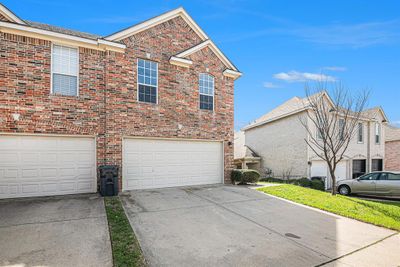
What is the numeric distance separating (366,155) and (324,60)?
1302cm

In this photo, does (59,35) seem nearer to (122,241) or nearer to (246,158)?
(122,241)

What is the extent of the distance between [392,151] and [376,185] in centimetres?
1556

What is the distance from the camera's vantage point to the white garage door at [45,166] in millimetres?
7805

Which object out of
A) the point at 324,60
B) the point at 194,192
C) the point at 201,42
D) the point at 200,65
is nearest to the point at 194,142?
the point at 194,192

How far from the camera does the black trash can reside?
8.29 metres

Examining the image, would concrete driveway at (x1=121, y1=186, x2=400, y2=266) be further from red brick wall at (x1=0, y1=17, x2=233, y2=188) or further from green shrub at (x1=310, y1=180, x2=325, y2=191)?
green shrub at (x1=310, y1=180, x2=325, y2=191)

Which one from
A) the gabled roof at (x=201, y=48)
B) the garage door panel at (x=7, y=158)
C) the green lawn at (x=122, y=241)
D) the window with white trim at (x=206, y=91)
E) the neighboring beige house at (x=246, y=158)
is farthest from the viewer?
the neighboring beige house at (x=246, y=158)

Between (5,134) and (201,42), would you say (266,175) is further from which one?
(5,134)

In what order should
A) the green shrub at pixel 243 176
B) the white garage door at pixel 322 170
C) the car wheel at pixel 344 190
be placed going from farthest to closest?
the white garage door at pixel 322 170, the car wheel at pixel 344 190, the green shrub at pixel 243 176

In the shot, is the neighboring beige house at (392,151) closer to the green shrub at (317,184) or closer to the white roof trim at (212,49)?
the green shrub at (317,184)

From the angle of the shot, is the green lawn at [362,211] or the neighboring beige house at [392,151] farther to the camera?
the neighboring beige house at [392,151]

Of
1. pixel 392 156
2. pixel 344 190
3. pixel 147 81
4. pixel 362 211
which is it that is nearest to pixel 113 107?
pixel 147 81

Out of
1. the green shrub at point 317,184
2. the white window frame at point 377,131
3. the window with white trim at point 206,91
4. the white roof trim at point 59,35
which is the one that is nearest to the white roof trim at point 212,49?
the window with white trim at point 206,91

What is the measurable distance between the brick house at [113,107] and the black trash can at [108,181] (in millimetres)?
718
